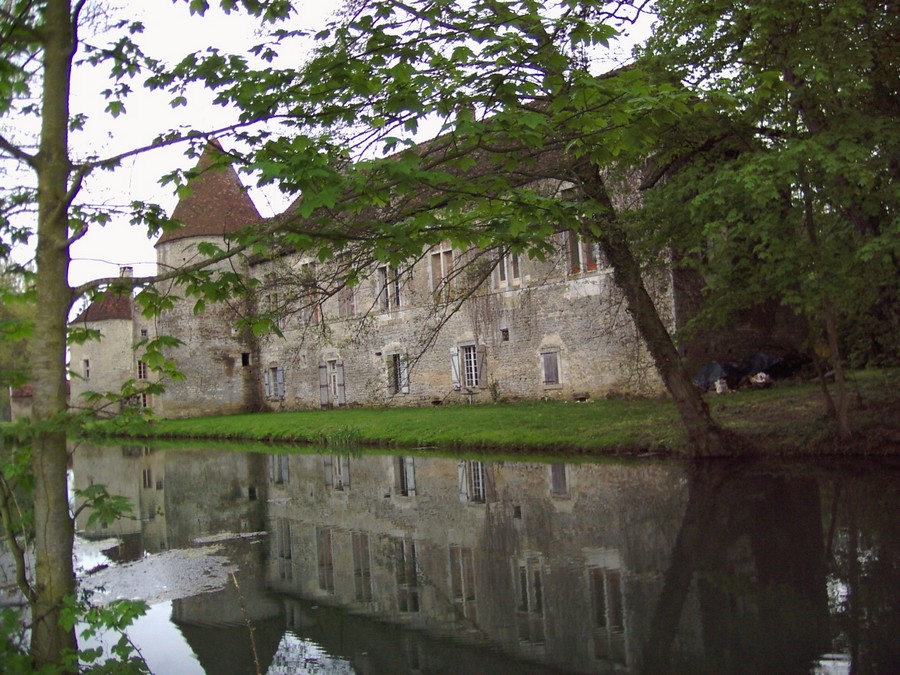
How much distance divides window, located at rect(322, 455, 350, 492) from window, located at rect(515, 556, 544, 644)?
298 inches

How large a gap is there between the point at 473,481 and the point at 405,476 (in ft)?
6.39

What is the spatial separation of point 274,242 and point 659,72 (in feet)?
29.2

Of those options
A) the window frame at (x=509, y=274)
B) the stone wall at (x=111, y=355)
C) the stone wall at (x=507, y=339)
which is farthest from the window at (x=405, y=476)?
the stone wall at (x=111, y=355)

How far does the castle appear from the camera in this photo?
23.7 metres

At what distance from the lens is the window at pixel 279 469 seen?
1800cm

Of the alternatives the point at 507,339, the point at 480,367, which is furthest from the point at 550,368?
the point at 480,367

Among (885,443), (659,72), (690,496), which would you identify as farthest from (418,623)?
(885,443)

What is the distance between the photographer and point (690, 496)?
471 inches

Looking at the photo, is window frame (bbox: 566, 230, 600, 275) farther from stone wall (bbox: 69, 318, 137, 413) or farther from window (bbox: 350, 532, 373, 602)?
stone wall (bbox: 69, 318, 137, 413)

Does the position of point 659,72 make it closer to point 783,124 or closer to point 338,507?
point 783,124

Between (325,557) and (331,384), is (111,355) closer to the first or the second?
(331,384)

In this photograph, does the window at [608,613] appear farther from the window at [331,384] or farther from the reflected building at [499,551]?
the window at [331,384]

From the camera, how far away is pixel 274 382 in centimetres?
4091

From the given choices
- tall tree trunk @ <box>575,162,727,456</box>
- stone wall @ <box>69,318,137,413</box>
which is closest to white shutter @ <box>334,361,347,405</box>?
stone wall @ <box>69,318,137,413</box>
